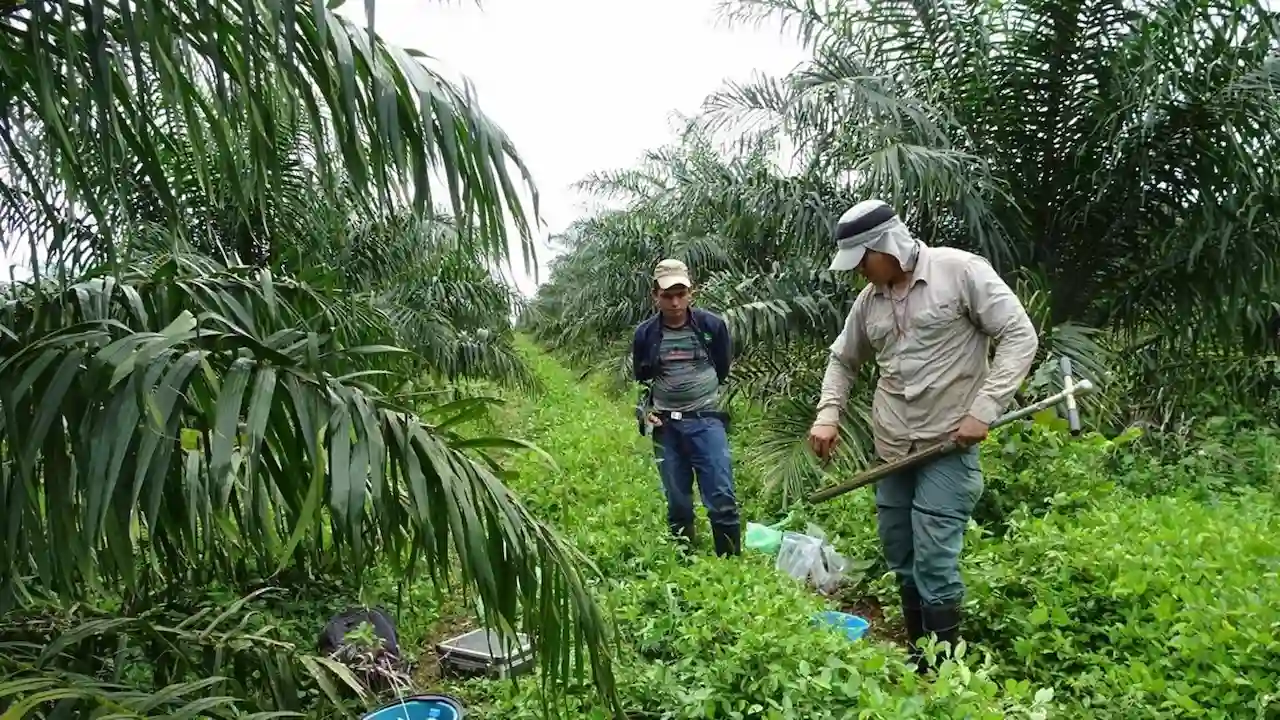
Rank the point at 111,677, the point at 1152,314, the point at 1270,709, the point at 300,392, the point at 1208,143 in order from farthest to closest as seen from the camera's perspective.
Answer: the point at 1152,314
the point at 1208,143
the point at 1270,709
the point at 111,677
the point at 300,392

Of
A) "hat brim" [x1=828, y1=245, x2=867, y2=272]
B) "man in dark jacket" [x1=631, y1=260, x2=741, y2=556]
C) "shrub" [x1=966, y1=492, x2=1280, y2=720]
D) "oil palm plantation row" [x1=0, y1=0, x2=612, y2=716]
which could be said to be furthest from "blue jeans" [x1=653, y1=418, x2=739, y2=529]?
"oil palm plantation row" [x1=0, y1=0, x2=612, y2=716]

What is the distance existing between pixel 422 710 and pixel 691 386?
2.04 m

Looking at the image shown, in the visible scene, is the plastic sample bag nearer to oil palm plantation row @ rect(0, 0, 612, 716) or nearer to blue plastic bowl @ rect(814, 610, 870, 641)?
blue plastic bowl @ rect(814, 610, 870, 641)

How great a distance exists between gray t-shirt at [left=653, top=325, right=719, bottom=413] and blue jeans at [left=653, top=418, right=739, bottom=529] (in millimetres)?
79

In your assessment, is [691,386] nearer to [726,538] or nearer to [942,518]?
[726,538]

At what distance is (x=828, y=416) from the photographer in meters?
3.23

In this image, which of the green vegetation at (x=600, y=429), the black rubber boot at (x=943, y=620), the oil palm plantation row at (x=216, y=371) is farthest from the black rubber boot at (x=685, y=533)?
the oil palm plantation row at (x=216, y=371)

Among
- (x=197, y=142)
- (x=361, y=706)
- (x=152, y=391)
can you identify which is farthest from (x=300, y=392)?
(x=361, y=706)

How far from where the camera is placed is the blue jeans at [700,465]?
4.06m

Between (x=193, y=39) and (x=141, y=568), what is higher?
(x=193, y=39)

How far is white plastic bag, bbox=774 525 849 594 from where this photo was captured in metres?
3.99

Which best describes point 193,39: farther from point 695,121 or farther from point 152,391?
point 695,121

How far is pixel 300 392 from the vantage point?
143 cm

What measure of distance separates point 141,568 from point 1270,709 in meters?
2.80
